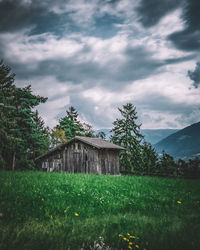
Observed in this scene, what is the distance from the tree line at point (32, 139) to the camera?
23.2 metres

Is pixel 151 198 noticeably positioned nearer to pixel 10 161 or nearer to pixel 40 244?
pixel 40 244

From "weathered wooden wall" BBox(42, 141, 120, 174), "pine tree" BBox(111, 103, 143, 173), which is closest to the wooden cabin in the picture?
"weathered wooden wall" BBox(42, 141, 120, 174)

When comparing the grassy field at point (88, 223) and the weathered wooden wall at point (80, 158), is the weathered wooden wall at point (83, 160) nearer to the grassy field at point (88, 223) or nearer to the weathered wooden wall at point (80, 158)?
the weathered wooden wall at point (80, 158)

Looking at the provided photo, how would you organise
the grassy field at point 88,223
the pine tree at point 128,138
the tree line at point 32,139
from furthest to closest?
the pine tree at point 128,138 < the tree line at point 32,139 < the grassy field at point 88,223

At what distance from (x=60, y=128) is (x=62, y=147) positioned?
22849mm

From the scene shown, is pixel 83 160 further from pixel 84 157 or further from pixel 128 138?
pixel 128 138

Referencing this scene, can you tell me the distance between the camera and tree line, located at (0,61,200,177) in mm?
23158

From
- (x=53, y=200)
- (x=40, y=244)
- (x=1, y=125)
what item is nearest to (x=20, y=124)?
(x=1, y=125)

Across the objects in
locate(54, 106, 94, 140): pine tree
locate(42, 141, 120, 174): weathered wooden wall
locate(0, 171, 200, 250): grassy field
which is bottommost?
locate(0, 171, 200, 250): grassy field

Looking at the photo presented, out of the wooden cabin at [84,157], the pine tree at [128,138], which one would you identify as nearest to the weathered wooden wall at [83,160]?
the wooden cabin at [84,157]

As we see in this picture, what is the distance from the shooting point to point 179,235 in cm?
430

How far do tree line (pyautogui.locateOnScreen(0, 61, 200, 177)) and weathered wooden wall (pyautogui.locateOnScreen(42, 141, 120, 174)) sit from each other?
130 inches

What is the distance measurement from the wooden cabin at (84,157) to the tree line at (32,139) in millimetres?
3010

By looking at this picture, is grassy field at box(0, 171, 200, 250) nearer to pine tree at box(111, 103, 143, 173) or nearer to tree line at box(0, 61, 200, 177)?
tree line at box(0, 61, 200, 177)
